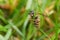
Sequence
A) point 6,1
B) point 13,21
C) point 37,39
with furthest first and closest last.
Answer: point 6,1, point 13,21, point 37,39

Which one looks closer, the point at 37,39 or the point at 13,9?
the point at 37,39

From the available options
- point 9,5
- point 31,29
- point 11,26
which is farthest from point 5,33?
point 9,5

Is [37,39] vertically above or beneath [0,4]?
beneath

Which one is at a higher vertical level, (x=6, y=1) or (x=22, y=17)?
(x=6, y=1)

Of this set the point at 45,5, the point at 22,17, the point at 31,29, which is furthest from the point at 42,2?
the point at 31,29

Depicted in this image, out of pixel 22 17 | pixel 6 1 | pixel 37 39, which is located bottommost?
pixel 37 39

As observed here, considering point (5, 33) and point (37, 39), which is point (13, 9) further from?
point (37, 39)

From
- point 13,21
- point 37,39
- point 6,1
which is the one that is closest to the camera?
point 37,39

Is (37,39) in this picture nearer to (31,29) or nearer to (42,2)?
(31,29)

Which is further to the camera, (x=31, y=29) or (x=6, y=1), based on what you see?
(x=6, y=1)
